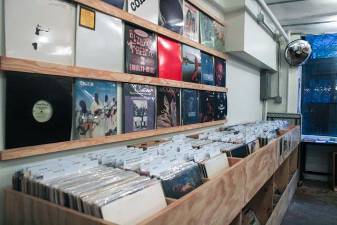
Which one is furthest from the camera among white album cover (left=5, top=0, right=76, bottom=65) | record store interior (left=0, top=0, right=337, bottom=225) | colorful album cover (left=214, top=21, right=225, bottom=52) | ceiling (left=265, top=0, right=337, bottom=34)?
ceiling (left=265, top=0, right=337, bottom=34)

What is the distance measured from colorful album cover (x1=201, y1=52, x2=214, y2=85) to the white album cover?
4.53 feet

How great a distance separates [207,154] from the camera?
1.33m

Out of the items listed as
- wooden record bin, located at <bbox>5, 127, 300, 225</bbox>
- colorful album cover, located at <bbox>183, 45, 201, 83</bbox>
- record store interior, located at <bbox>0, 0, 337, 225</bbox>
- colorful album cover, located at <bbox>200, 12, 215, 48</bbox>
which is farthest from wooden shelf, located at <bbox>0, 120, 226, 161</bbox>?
colorful album cover, located at <bbox>200, 12, 215, 48</bbox>

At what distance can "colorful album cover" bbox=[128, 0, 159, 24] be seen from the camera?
1.63 metres

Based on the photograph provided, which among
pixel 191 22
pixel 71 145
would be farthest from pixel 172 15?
pixel 71 145

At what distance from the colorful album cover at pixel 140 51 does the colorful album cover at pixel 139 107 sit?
0.33 ft

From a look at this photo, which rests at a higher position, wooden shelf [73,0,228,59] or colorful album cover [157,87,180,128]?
wooden shelf [73,0,228,59]


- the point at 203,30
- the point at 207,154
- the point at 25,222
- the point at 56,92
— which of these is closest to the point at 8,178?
the point at 25,222

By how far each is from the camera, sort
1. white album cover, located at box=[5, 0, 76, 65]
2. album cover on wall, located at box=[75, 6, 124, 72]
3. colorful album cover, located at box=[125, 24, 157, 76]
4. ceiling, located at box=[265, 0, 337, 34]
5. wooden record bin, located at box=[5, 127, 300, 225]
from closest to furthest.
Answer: wooden record bin, located at box=[5, 127, 300, 225] → white album cover, located at box=[5, 0, 76, 65] → album cover on wall, located at box=[75, 6, 124, 72] → colorful album cover, located at box=[125, 24, 157, 76] → ceiling, located at box=[265, 0, 337, 34]

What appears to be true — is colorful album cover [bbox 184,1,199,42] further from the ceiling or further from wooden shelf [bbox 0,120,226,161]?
the ceiling

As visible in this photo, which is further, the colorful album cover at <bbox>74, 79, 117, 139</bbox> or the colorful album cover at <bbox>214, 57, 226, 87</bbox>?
the colorful album cover at <bbox>214, 57, 226, 87</bbox>

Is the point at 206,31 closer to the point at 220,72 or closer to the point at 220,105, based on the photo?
the point at 220,72

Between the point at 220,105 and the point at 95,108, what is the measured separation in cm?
164

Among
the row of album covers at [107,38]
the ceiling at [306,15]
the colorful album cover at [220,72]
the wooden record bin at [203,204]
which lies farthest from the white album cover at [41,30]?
the ceiling at [306,15]
